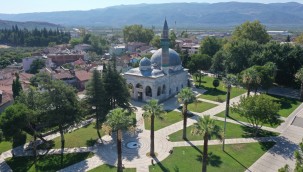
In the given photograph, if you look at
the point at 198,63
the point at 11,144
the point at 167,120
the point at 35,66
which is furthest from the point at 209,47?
the point at 11,144

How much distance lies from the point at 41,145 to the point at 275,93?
57.1 metres

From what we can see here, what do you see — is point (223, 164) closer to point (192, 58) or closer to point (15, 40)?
point (192, 58)

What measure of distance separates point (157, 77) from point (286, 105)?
2988 cm

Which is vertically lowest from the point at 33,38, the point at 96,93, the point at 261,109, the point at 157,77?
the point at 261,109

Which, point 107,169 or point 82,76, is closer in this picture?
point 107,169

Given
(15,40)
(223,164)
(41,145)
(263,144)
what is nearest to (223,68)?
(263,144)

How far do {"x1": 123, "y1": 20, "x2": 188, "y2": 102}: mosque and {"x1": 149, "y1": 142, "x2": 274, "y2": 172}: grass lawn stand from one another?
25751 millimetres

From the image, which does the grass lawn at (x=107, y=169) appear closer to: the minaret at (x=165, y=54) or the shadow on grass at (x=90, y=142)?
the shadow on grass at (x=90, y=142)

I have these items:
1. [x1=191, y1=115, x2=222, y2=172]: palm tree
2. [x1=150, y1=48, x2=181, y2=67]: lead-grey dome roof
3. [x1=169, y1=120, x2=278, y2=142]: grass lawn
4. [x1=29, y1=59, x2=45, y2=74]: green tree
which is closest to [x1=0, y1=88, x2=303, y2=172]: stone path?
[x1=169, y1=120, x2=278, y2=142]: grass lawn

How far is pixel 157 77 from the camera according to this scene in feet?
211

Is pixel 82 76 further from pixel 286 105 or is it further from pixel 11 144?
pixel 286 105

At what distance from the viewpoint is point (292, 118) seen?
53.5m

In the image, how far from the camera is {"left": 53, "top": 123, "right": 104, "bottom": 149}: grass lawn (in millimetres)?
44031

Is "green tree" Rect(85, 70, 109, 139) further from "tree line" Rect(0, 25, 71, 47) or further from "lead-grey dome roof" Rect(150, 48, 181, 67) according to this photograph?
"tree line" Rect(0, 25, 71, 47)
